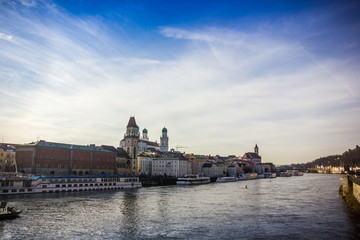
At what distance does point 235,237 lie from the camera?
36.2m

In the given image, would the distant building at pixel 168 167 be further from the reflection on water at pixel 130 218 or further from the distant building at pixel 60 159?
the reflection on water at pixel 130 218

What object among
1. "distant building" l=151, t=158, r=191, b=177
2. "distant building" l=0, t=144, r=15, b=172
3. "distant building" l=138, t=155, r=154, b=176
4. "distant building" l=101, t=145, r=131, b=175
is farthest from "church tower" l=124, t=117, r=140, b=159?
"distant building" l=0, t=144, r=15, b=172

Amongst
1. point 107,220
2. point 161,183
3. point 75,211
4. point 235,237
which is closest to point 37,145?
point 161,183

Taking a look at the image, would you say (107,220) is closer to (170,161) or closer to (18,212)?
(18,212)

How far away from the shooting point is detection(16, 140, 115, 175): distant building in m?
108

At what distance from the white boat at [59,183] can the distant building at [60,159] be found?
78.2 feet

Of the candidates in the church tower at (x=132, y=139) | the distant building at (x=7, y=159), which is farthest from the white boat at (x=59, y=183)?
the church tower at (x=132, y=139)

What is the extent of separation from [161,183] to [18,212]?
90.6 meters

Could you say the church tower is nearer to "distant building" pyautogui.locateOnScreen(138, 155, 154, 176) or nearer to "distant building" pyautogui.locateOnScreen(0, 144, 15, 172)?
"distant building" pyautogui.locateOnScreen(138, 155, 154, 176)

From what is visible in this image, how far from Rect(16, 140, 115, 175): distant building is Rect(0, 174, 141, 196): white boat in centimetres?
2383

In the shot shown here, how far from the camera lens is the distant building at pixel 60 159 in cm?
10825

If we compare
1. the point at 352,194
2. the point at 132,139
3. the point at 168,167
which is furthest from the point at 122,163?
the point at 352,194

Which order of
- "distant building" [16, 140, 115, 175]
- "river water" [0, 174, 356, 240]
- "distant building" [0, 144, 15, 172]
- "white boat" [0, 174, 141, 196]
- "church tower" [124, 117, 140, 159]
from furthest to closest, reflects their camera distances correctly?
"church tower" [124, 117, 140, 159] → "distant building" [0, 144, 15, 172] → "distant building" [16, 140, 115, 175] → "white boat" [0, 174, 141, 196] → "river water" [0, 174, 356, 240]

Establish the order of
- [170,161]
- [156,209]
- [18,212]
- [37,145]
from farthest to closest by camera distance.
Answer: [170,161] < [37,145] < [156,209] < [18,212]
